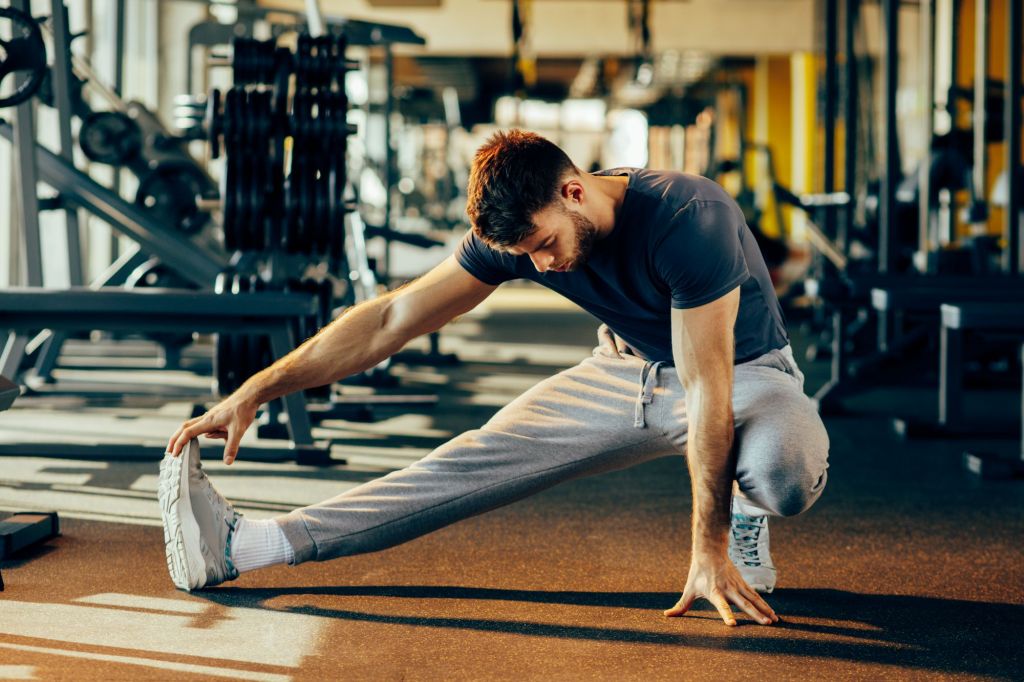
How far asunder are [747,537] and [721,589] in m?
0.21

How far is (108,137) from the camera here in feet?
15.7

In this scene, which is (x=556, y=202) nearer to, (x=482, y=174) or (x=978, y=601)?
(x=482, y=174)

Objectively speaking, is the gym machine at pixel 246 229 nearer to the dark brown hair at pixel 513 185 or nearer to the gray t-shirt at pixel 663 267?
the gray t-shirt at pixel 663 267

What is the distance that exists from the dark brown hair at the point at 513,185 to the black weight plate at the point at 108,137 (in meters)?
3.52

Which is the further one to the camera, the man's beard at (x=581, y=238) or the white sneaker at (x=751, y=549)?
the white sneaker at (x=751, y=549)

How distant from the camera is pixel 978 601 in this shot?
198cm

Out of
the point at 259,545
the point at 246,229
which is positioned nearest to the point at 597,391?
the point at 259,545

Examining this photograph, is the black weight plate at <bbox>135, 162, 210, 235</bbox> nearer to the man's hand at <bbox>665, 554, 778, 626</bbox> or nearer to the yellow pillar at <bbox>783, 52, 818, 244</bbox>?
the man's hand at <bbox>665, 554, 778, 626</bbox>

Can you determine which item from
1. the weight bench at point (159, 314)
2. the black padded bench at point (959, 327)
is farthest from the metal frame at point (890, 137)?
the weight bench at point (159, 314)

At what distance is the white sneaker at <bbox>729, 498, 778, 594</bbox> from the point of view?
6.49ft

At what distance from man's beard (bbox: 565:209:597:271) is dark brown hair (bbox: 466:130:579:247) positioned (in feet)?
0.21

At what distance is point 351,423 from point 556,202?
2339 millimetres

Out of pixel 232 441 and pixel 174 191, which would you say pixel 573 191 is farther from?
pixel 174 191

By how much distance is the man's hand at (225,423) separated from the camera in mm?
1738
